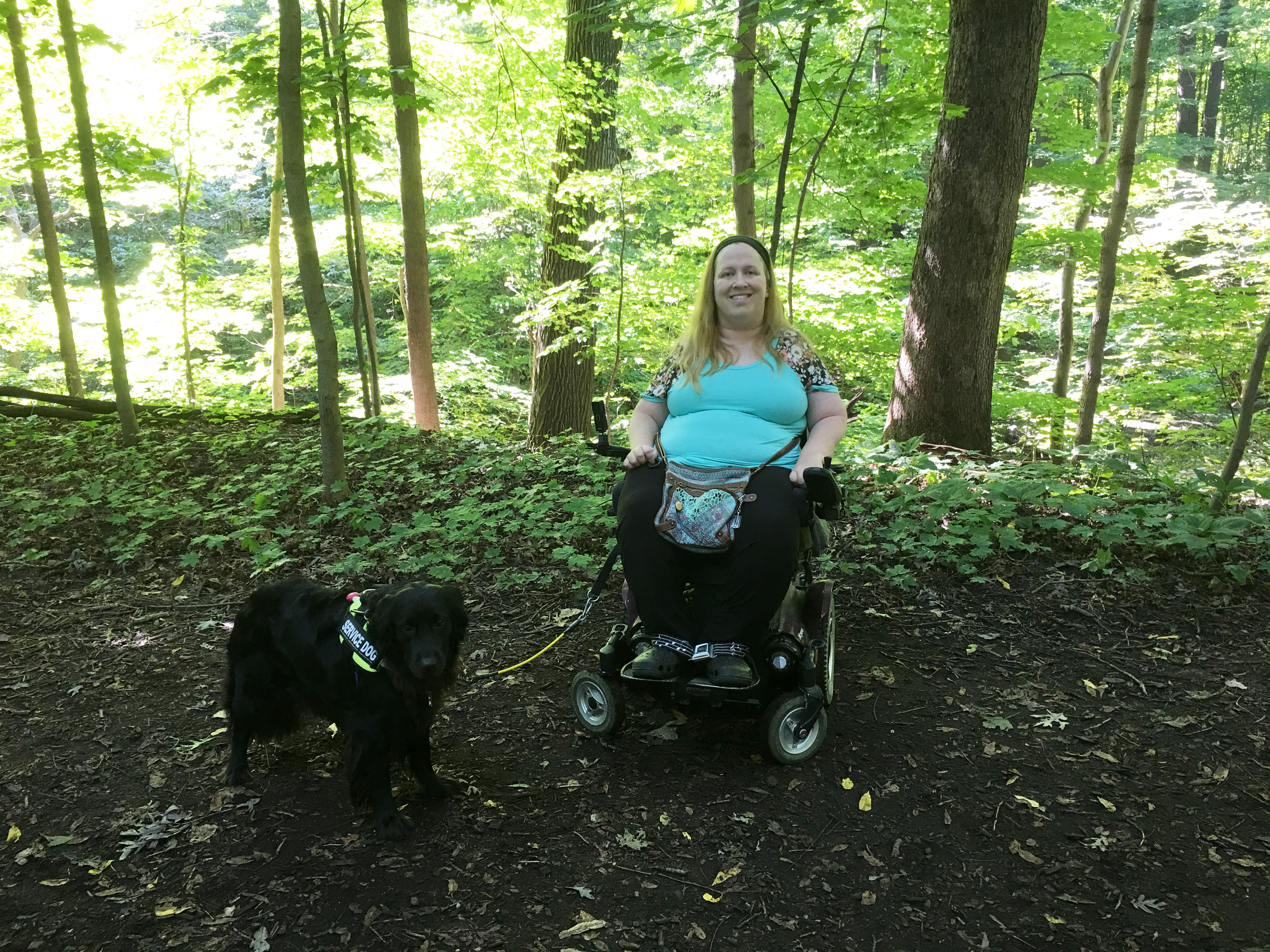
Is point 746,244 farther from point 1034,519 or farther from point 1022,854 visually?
point 1034,519

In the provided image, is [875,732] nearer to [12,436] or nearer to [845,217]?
[845,217]

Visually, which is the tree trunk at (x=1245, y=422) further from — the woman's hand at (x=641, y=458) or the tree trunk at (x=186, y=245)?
the tree trunk at (x=186, y=245)

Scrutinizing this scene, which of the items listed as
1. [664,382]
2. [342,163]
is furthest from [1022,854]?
[342,163]

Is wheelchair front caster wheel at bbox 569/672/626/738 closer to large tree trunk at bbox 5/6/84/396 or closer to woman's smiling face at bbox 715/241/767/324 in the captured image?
woman's smiling face at bbox 715/241/767/324

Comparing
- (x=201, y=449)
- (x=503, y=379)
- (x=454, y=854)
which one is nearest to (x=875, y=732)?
(x=454, y=854)

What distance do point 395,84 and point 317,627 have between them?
553 centimetres

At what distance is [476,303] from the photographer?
1259 cm

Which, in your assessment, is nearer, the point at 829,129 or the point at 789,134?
the point at 789,134

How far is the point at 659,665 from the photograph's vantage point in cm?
224

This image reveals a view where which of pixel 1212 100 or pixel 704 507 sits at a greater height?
pixel 1212 100

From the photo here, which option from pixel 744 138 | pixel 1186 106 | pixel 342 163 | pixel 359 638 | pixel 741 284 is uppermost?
pixel 1186 106

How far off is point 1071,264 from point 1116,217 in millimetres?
1791

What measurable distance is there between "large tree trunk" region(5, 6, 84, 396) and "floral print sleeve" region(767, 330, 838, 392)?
273 inches

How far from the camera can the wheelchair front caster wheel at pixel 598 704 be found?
241cm
